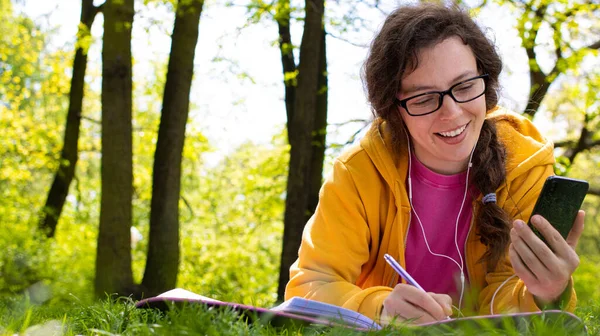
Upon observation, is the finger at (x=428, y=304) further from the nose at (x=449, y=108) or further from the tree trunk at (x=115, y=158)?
the tree trunk at (x=115, y=158)

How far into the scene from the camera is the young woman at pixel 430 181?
3021mm

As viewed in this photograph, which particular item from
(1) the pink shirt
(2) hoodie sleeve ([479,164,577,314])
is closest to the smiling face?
(1) the pink shirt

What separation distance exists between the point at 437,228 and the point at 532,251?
2.98ft

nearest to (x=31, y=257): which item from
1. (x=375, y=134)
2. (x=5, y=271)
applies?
(x=5, y=271)

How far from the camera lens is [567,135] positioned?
2145cm

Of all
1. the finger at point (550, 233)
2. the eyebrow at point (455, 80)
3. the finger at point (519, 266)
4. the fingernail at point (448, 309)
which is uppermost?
the eyebrow at point (455, 80)

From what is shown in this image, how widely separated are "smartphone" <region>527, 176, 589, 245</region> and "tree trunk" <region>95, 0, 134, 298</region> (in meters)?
6.13

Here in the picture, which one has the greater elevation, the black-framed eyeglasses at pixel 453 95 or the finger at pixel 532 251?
the black-framed eyeglasses at pixel 453 95

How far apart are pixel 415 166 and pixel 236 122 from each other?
1484 cm

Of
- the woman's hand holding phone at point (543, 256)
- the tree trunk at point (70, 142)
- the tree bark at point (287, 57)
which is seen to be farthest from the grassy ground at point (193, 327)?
the tree trunk at point (70, 142)

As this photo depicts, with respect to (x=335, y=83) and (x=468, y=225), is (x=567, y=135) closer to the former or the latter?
(x=335, y=83)

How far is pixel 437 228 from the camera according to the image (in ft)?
10.9

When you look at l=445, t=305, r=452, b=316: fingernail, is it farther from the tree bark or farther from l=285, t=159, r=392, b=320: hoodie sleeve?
the tree bark

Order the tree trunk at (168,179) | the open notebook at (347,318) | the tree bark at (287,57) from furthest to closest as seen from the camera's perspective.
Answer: the tree bark at (287,57) → the tree trunk at (168,179) → the open notebook at (347,318)
